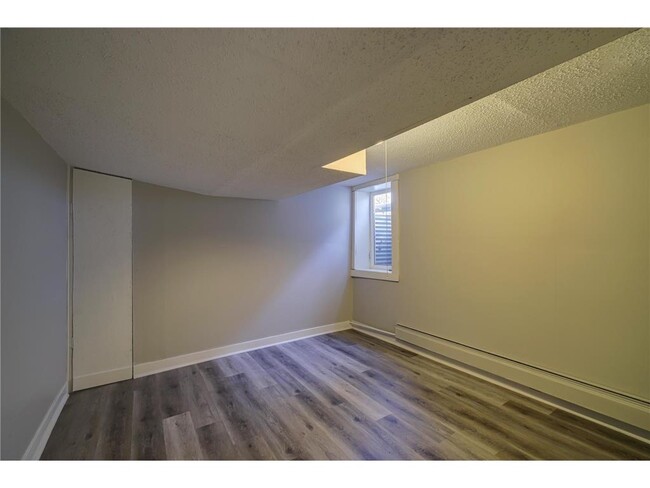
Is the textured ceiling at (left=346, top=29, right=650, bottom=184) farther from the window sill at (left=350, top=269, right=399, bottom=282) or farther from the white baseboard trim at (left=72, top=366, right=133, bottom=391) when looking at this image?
the white baseboard trim at (left=72, top=366, right=133, bottom=391)

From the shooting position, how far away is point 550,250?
2084mm

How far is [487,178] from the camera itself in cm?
247

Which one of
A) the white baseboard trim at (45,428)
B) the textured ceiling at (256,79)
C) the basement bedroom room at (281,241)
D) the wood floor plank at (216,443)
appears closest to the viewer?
the textured ceiling at (256,79)

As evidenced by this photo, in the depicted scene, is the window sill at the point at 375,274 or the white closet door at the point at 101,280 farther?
the window sill at the point at 375,274

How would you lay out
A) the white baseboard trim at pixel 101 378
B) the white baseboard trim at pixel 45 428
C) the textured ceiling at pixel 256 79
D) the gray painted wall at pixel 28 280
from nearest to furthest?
the textured ceiling at pixel 256 79
the gray painted wall at pixel 28 280
the white baseboard trim at pixel 45 428
the white baseboard trim at pixel 101 378

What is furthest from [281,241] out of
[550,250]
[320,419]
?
[550,250]

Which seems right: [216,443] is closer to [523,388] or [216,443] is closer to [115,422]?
[115,422]

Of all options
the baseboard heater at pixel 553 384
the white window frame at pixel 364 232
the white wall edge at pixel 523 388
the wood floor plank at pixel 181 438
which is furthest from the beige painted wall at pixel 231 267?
the baseboard heater at pixel 553 384

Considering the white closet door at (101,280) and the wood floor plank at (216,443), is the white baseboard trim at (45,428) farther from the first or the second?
the wood floor plank at (216,443)

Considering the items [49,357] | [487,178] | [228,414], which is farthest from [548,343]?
[49,357]

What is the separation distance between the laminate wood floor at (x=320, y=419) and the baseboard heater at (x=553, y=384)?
12 centimetres

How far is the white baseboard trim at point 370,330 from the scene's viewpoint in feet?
11.5
